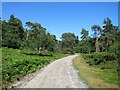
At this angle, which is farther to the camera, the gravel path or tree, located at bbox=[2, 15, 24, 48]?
tree, located at bbox=[2, 15, 24, 48]

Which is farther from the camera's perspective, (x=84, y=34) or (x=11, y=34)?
(x=84, y=34)

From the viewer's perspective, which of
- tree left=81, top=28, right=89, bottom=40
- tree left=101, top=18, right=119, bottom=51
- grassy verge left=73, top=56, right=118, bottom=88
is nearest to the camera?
grassy verge left=73, top=56, right=118, bottom=88

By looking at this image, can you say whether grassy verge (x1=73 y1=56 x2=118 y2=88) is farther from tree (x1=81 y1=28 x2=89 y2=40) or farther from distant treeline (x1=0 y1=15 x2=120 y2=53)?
tree (x1=81 y1=28 x2=89 y2=40)

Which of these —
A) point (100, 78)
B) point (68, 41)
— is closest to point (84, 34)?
point (68, 41)

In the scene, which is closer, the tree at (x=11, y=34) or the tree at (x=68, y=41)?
the tree at (x=11, y=34)

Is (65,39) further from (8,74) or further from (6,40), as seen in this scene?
(8,74)

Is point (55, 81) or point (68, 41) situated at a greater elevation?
point (68, 41)

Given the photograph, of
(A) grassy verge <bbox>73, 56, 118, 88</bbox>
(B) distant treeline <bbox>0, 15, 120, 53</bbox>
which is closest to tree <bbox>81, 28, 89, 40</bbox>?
(B) distant treeline <bbox>0, 15, 120, 53</bbox>

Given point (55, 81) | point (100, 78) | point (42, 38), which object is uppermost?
point (42, 38)

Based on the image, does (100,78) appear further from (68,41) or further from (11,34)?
(68,41)

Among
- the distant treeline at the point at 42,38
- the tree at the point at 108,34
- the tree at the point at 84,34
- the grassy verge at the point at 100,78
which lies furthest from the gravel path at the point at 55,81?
the tree at the point at 84,34

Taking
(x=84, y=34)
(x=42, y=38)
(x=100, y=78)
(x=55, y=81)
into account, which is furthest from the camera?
(x=84, y=34)

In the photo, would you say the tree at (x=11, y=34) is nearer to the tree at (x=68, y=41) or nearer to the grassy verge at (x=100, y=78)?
the tree at (x=68, y=41)

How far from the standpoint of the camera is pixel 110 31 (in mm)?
98438
